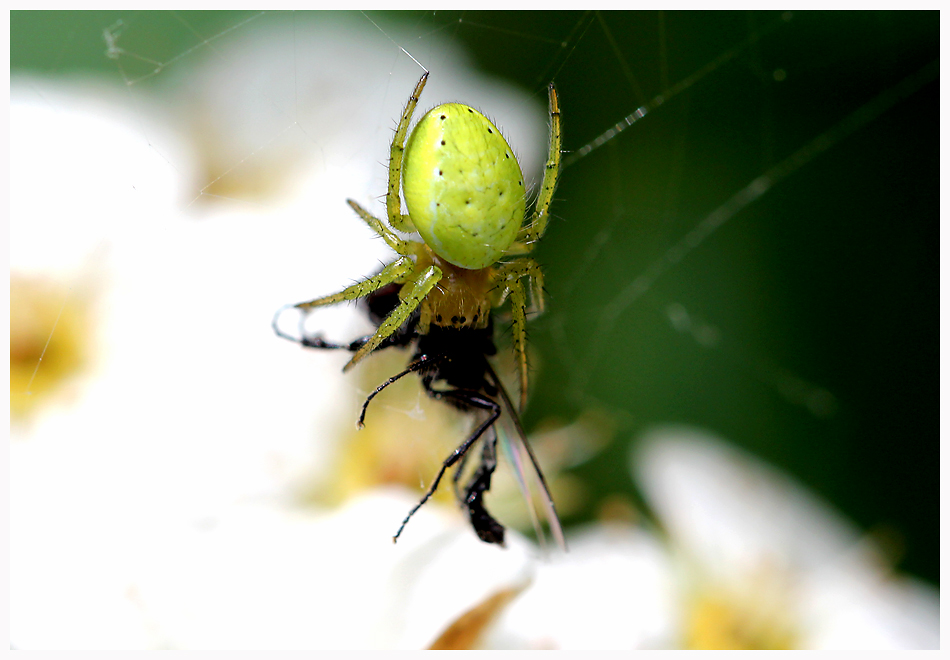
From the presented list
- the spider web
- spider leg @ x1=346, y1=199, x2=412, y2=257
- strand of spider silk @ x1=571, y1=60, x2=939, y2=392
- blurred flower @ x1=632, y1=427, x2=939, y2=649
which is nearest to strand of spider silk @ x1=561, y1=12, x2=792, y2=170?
the spider web

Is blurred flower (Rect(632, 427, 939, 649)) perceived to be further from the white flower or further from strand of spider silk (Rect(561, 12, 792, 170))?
strand of spider silk (Rect(561, 12, 792, 170))

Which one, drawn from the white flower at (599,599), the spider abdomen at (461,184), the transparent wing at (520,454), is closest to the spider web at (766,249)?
the white flower at (599,599)

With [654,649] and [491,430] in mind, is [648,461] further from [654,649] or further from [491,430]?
[491,430]

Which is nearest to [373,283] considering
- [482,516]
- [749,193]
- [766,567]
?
[482,516]

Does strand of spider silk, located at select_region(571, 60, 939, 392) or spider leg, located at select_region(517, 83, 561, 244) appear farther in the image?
strand of spider silk, located at select_region(571, 60, 939, 392)

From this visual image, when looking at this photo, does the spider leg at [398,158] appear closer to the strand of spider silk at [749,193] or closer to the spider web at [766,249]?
the spider web at [766,249]

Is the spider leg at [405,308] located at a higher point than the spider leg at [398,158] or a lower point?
lower

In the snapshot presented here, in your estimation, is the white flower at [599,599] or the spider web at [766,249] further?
the spider web at [766,249]

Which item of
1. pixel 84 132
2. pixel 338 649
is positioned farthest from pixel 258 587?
pixel 84 132

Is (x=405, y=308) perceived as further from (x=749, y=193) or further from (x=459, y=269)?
(x=749, y=193)
